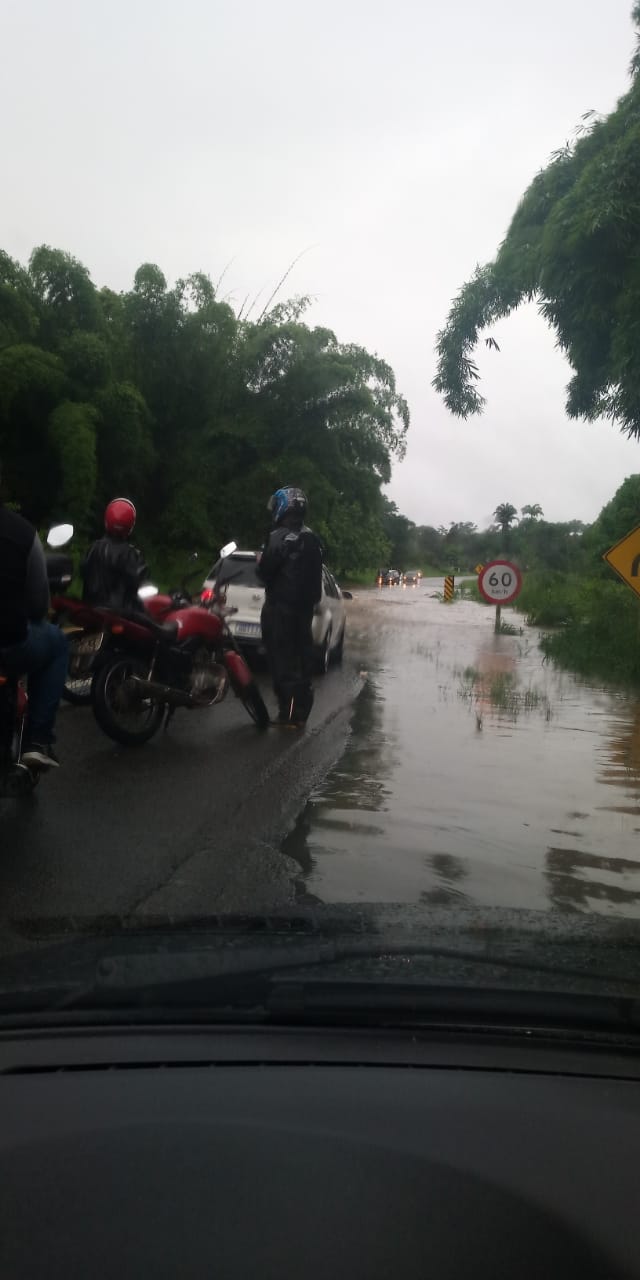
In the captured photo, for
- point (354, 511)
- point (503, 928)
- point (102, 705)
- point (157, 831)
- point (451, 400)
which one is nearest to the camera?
point (503, 928)

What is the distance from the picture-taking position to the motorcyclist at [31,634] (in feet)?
19.4

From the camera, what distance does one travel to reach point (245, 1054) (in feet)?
7.93

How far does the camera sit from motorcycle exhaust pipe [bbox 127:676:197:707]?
28.2 feet

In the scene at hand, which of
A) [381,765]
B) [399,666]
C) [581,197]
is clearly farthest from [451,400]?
[381,765]

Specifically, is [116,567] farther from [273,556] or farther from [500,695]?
[500,695]

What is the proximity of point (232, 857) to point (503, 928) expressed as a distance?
228 cm

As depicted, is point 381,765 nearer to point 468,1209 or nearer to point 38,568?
point 38,568

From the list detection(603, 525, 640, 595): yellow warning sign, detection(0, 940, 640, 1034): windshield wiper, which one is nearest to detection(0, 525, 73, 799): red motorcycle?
detection(0, 940, 640, 1034): windshield wiper

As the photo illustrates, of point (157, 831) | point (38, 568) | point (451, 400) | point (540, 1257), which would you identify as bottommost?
point (157, 831)

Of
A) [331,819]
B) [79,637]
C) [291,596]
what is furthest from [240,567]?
[331,819]

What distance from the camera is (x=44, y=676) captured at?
6695 mm

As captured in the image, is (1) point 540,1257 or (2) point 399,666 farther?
(2) point 399,666

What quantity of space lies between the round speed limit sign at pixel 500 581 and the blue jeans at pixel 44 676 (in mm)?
12417

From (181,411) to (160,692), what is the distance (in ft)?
68.4
